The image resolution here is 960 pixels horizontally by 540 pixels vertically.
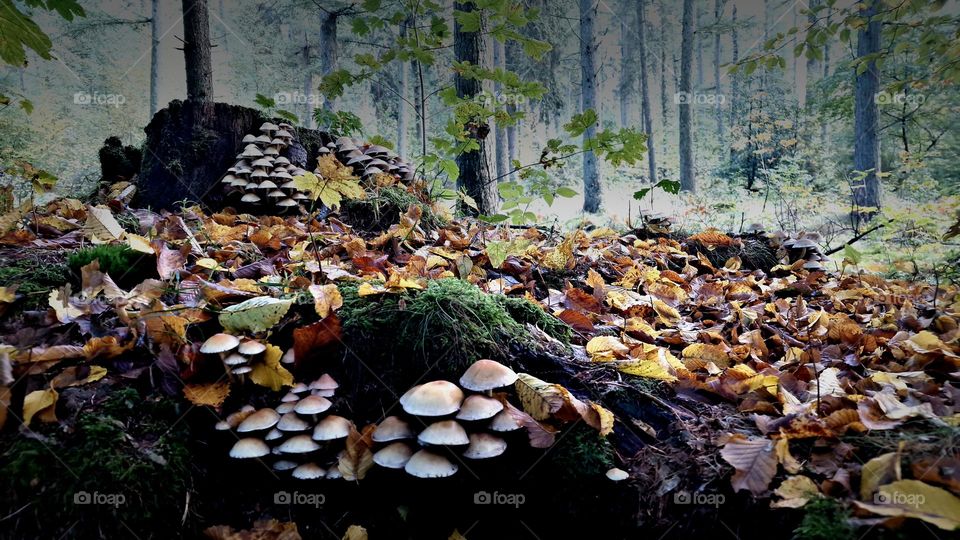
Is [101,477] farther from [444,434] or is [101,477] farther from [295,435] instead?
[444,434]

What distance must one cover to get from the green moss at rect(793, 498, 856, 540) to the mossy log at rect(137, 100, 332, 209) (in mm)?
4842

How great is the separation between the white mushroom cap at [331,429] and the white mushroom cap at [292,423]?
1.8 inches

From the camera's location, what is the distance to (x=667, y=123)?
39625mm

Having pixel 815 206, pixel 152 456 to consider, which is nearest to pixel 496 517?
pixel 152 456

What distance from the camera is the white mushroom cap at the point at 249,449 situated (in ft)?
5.32

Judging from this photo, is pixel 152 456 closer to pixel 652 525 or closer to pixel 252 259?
pixel 252 259

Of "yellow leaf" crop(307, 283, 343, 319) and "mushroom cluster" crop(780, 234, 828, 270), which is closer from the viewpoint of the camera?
"yellow leaf" crop(307, 283, 343, 319)

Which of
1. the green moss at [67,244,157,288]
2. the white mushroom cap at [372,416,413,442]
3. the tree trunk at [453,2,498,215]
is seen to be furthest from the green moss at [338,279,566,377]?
the tree trunk at [453,2,498,215]

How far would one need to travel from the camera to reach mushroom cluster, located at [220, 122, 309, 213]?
4289 mm

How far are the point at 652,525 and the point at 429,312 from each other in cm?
113

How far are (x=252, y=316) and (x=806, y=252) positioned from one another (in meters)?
4.91

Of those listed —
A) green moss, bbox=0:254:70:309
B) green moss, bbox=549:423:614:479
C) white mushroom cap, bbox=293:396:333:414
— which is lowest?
green moss, bbox=549:423:614:479

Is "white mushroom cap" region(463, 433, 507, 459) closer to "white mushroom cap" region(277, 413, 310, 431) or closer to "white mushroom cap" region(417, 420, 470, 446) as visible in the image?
"white mushroom cap" region(417, 420, 470, 446)

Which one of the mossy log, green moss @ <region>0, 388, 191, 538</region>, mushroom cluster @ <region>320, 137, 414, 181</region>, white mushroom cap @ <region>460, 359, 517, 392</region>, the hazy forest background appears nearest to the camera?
green moss @ <region>0, 388, 191, 538</region>
